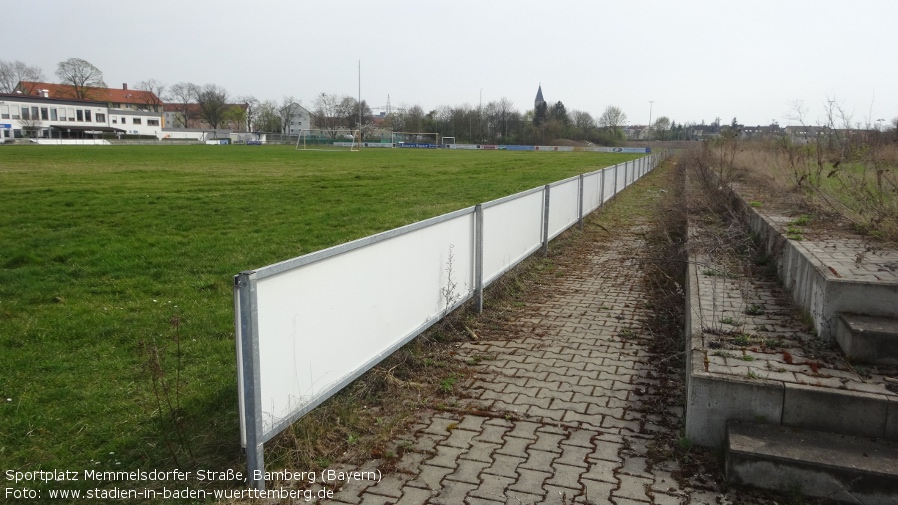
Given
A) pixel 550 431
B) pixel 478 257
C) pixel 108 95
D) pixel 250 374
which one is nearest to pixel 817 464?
pixel 550 431

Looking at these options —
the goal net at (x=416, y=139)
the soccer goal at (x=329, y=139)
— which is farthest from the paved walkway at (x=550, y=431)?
the goal net at (x=416, y=139)

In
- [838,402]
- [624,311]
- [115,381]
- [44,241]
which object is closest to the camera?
[838,402]

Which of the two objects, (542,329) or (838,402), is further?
(542,329)

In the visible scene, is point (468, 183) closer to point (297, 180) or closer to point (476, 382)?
point (297, 180)

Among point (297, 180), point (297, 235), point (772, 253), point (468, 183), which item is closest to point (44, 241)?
point (297, 235)

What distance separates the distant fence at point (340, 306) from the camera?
338 cm

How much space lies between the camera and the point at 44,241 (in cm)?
1018

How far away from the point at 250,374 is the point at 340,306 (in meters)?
0.98

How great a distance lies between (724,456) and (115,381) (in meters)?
4.05

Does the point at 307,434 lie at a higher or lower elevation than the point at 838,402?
lower

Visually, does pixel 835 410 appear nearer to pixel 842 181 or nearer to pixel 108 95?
pixel 842 181

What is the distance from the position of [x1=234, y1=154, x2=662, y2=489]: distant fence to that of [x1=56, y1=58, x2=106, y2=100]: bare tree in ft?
409

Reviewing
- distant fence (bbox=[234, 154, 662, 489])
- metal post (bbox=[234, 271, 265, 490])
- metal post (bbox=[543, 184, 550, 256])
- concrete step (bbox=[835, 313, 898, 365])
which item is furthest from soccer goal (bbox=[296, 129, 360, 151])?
metal post (bbox=[234, 271, 265, 490])

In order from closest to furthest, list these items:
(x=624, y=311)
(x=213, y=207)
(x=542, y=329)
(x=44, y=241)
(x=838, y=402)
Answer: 1. (x=838, y=402)
2. (x=542, y=329)
3. (x=624, y=311)
4. (x=44, y=241)
5. (x=213, y=207)
